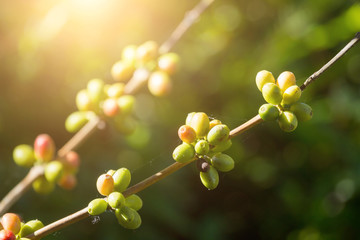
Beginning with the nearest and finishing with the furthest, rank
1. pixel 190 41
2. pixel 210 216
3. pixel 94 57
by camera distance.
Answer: pixel 210 216 < pixel 94 57 < pixel 190 41

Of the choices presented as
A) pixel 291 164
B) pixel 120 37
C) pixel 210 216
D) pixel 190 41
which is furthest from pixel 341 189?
pixel 120 37

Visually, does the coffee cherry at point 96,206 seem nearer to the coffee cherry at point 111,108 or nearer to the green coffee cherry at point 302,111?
the green coffee cherry at point 302,111

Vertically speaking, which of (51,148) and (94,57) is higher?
(94,57)

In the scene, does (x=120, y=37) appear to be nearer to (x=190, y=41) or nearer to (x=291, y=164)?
(x=190, y=41)

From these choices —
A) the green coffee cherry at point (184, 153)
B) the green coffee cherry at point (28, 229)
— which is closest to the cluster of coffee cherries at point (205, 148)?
the green coffee cherry at point (184, 153)

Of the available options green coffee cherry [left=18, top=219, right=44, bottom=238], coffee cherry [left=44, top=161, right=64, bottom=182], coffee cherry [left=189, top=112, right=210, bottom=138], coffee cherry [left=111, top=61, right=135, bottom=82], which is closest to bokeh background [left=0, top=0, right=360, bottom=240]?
coffee cherry [left=111, top=61, right=135, bottom=82]

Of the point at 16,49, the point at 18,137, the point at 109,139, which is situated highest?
the point at 16,49
